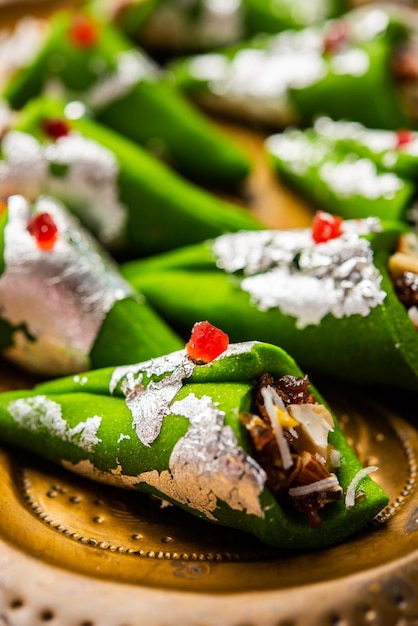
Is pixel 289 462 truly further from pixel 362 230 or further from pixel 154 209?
pixel 154 209

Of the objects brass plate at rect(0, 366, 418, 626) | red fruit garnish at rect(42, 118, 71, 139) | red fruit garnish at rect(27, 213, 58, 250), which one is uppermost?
red fruit garnish at rect(42, 118, 71, 139)

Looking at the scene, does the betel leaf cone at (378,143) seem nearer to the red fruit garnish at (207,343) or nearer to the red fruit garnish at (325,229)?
the red fruit garnish at (325,229)

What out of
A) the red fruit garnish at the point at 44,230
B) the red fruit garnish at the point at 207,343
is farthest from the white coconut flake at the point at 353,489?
the red fruit garnish at the point at 44,230

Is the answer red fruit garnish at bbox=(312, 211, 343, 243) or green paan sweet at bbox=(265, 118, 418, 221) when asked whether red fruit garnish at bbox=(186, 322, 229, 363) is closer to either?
red fruit garnish at bbox=(312, 211, 343, 243)

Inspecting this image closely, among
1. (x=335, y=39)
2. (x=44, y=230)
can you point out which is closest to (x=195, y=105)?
(x=335, y=39)

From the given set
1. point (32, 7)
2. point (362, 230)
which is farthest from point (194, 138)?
point (32, 7)

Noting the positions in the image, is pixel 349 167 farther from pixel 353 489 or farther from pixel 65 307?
pixel 353 489

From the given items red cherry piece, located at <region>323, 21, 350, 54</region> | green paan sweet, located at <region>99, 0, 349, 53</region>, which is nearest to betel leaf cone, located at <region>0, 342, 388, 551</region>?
red cherry piece, located at <region>323, 21, 350, 54</region>
